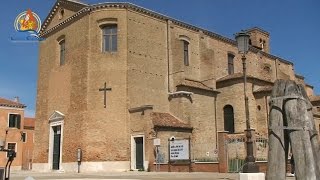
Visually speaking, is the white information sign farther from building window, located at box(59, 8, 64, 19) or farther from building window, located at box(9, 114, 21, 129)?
building window, located at box(9, 114, 21, 129)

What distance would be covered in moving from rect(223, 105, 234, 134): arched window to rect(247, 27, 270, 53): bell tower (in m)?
14.1

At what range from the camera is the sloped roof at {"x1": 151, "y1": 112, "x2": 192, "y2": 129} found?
82.4 feet

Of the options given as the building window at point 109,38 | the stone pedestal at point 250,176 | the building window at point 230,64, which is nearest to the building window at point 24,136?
the building window at point 109,38

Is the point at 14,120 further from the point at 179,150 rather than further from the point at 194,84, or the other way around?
the point at 179,150

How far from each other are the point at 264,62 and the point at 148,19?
53.6 feet

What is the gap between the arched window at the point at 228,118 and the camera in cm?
3184

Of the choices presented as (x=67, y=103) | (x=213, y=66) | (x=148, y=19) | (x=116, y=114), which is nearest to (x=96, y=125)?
(x=116, y=114)

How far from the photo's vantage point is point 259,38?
44625 mm

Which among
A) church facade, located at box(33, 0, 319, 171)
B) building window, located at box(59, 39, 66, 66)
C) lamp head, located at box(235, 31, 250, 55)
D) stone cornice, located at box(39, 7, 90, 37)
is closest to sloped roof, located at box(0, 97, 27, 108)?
church facade, located at box(33, 0, 319, 171)

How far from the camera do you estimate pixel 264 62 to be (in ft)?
132

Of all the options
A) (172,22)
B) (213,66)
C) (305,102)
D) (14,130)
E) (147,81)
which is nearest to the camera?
(305,102)

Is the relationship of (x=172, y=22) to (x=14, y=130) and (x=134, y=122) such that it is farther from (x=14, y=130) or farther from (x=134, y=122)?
(x=14, y=130)

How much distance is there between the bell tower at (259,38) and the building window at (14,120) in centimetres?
2836

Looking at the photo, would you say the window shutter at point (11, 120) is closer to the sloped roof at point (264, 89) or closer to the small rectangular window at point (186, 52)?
the small rectangular window at point (186, 52)
